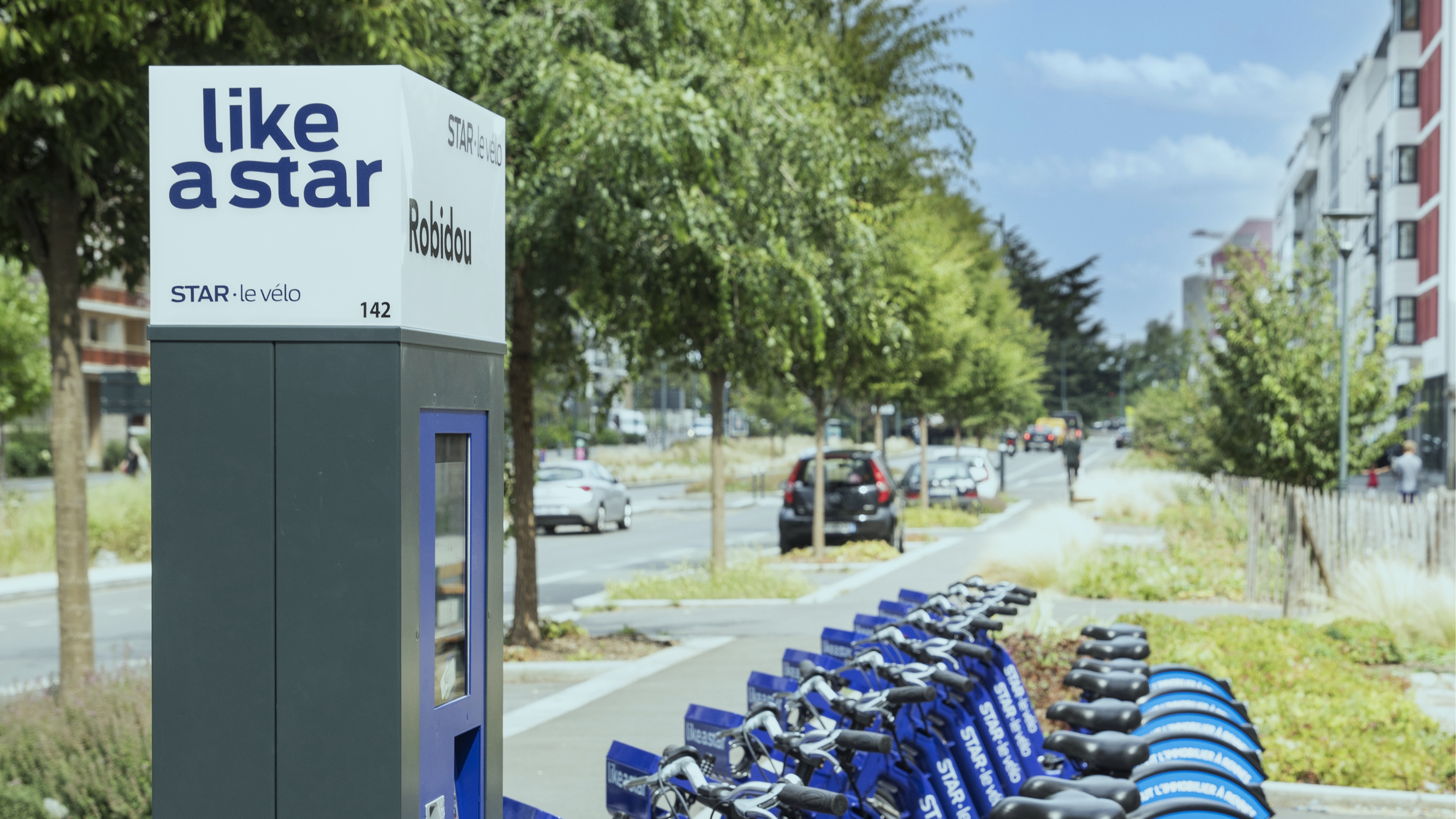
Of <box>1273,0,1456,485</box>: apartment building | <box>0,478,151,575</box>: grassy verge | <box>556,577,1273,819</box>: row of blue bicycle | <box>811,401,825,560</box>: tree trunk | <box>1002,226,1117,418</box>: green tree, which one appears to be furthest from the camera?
<box>1002,226,1117,418</box>: green tree

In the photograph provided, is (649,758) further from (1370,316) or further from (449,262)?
(1370,316)

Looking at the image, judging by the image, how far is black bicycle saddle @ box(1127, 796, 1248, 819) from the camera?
3.86m

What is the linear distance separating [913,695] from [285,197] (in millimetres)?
2146

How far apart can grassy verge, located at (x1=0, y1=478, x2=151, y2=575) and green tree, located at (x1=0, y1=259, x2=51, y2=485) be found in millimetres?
8234

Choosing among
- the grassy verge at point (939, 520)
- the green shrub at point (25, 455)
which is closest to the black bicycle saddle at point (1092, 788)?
the grassy verge at point (939, 520)

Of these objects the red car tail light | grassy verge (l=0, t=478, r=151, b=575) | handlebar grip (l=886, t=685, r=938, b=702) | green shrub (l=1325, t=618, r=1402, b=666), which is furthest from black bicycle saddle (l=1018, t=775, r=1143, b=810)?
grassy verge (l=0, t=478, r=151, b=575)

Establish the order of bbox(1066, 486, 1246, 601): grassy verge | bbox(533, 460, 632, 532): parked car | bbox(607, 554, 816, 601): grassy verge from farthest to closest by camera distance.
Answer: bbox(533, 460, 632, 532): parked car → bbox(607, 554, 816, 601): grassy verge → bbox(1066, 486, 1246, 601): grassy verge

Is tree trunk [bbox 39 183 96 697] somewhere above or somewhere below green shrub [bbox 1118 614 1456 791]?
above

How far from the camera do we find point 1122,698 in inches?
189

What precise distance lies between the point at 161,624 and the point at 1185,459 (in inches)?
957

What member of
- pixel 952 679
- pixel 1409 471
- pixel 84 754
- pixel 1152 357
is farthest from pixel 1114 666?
pixel 1152 357

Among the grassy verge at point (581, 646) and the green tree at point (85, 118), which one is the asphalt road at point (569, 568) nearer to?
the green tree at point (85, 118)

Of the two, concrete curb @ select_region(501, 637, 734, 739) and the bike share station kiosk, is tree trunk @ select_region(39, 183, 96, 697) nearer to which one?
concrete curb @ select_region(501, 637, 734, 739)

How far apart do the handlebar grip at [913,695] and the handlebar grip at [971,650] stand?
2.29ft
